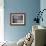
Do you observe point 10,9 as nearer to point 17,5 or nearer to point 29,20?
point 17,5

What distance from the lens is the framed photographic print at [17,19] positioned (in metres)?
5.63

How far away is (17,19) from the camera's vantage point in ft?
18.6

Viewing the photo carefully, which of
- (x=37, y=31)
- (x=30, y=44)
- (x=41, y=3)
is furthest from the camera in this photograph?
(x=41, y=3)

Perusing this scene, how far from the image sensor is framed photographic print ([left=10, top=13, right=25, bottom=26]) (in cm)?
563

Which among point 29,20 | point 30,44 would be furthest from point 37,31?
point 29,20

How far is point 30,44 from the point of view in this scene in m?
3.47

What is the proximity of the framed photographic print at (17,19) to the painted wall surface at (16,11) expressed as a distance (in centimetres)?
12

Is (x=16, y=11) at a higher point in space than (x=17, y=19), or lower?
higher

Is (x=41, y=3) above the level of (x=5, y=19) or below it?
above

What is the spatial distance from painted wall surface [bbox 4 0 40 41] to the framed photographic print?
0.12 metres

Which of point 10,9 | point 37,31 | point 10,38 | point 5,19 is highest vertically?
point 10,9

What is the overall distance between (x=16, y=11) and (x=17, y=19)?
331mm

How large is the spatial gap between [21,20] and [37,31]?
9.62ft

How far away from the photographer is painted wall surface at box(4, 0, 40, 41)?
560 cm
